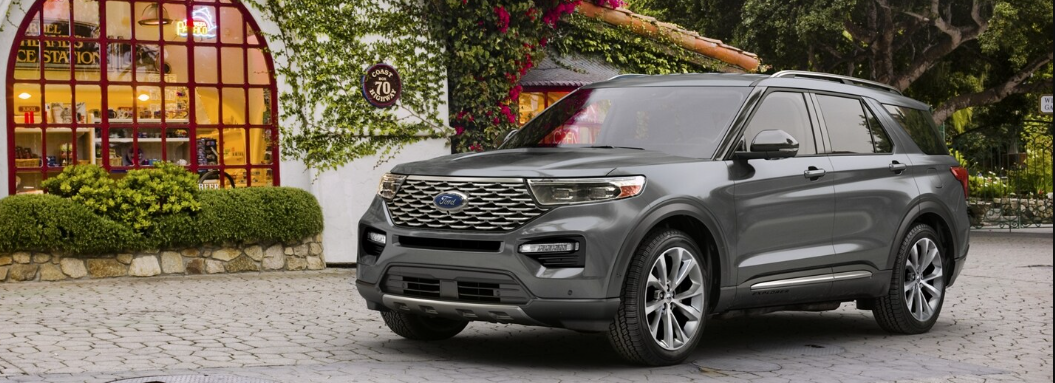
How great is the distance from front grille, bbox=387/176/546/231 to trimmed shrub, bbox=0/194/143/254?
649cm

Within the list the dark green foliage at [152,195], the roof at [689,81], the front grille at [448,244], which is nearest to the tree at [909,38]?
the dark green foliage at [152,195]

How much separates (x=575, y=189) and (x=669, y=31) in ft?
36.3

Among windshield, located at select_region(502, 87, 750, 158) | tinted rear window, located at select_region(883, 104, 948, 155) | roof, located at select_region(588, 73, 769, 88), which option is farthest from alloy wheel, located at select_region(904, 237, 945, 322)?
windshield, located at select_region(502, 87, 750, 158)

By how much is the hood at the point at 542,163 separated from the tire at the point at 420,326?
1.07 metres

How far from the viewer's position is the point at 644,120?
27.7 ft

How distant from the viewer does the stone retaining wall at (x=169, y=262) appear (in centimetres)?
1325

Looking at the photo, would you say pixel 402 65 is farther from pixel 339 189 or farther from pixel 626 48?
pixel 626 48

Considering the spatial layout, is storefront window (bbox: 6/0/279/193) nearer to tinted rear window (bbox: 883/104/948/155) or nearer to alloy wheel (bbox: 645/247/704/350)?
tinted rear window (bbox: 883/104/948/155)

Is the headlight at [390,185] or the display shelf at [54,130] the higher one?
A: the display shelf at [54,130]

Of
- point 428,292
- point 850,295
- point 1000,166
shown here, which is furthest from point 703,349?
point 1000,166

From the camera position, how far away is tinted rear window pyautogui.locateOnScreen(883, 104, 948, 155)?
9.91 meters

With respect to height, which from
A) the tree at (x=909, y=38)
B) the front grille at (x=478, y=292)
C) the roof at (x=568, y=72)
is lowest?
the front grille at (x=478, y=292)

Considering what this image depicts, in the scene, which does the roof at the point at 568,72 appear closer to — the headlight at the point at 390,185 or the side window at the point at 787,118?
the side window at the point at 787,118

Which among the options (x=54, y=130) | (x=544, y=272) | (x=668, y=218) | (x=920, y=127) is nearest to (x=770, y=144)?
(x=668, y=218)
